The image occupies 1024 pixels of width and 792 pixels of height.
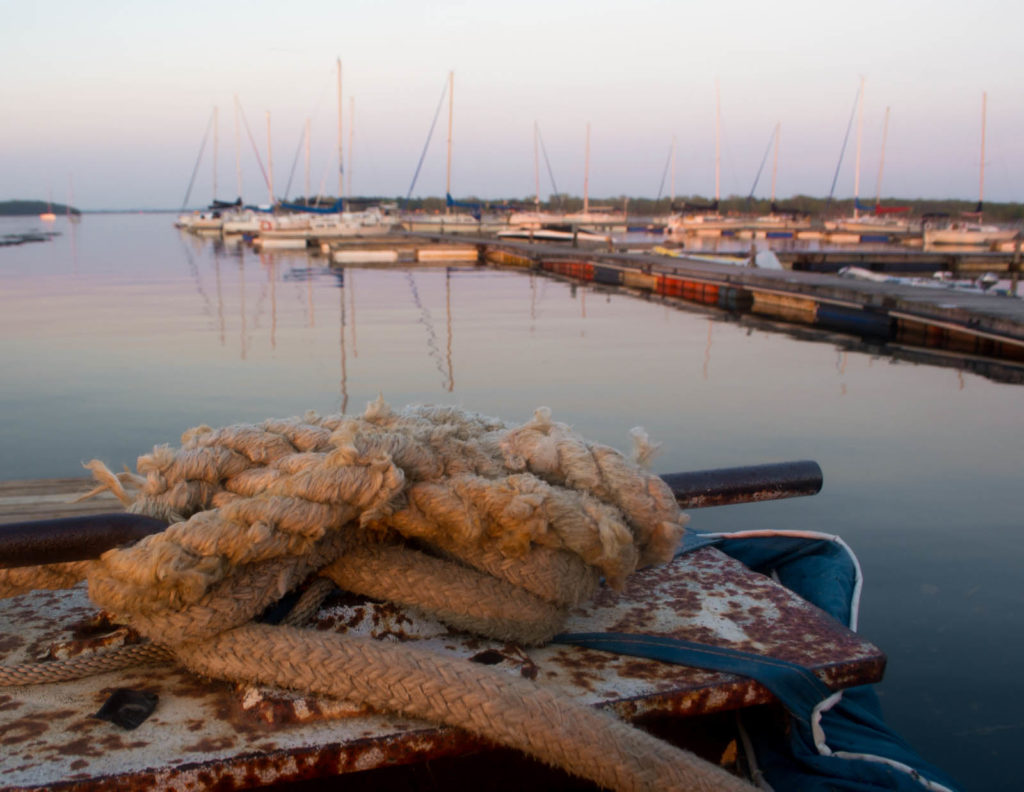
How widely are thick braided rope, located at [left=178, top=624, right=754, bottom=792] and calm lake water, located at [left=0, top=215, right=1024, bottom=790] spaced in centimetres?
178

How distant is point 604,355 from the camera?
10812 millimetres

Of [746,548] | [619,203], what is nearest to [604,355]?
[746,548]

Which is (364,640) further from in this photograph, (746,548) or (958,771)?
(958,771)

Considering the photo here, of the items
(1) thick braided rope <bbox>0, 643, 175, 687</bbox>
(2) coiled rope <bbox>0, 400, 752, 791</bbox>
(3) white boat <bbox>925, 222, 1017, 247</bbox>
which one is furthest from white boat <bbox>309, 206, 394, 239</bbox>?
(1) thick braided rope <bbox>0, 643, 175, 687</bbox>

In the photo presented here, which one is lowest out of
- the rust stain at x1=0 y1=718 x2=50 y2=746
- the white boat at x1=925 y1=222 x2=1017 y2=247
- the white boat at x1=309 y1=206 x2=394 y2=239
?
the rust stain at x1=0 y1=718 x2=50 y2=746

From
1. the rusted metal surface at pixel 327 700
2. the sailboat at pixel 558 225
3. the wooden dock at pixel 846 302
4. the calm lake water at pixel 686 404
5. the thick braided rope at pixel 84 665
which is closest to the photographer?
the rusted metal surface at pixel 327 700

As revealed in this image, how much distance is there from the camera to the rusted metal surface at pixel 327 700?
5.02 feet

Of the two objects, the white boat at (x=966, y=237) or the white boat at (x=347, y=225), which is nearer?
the white boat at (x=966, y=237)

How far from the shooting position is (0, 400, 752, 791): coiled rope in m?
1.65

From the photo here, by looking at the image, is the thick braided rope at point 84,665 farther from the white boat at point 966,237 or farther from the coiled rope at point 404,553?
the white boat at point 966,237

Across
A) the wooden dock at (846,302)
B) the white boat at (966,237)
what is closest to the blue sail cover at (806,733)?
the wooden dock at (846,302)

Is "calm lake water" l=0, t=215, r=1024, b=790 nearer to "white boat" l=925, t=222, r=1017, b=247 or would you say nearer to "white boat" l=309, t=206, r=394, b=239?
"white boat" l=309, t=206, r=394, b=239

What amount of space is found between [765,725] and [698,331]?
1189 centimetres

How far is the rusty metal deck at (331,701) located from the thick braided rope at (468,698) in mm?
44
